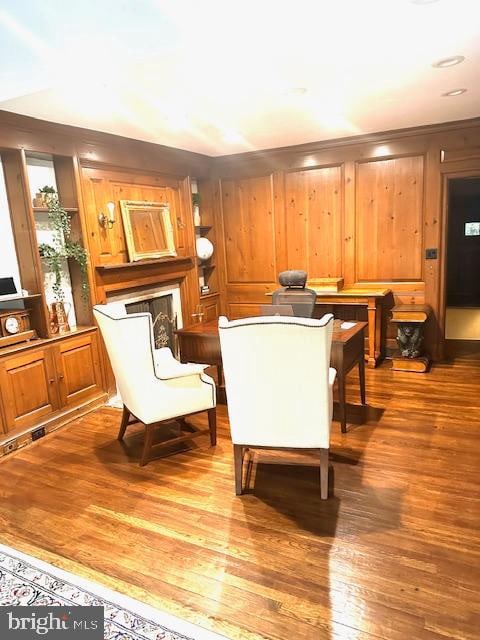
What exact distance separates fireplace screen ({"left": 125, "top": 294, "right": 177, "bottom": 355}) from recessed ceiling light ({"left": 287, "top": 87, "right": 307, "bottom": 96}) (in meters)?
2.55

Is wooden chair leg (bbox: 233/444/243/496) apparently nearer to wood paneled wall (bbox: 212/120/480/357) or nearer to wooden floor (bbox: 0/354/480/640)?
wooden floor (bbox: 0/354/480/640)

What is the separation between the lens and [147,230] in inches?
180

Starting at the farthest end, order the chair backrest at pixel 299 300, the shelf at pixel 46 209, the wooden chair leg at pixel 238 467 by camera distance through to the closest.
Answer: the chair backrest at pixel 299 300, the shelf at pixel 46 209, the wooden chair leg at pixel 238 467

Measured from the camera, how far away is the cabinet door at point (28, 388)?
3.25 m

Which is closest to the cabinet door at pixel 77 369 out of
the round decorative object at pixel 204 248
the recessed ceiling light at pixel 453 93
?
the round decorative object at pixel 204 248

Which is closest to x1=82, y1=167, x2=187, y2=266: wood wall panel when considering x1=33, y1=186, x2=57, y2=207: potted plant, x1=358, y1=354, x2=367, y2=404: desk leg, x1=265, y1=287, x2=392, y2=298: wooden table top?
x1=33, y1=186, x2=57, y2=207: potted plant

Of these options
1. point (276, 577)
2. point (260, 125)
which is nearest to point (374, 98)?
point (260, 125)

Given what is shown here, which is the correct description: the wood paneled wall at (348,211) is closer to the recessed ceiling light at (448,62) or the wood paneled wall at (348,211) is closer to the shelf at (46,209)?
the recessed ceiling light at (448,62)

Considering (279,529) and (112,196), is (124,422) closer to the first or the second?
(279,529)

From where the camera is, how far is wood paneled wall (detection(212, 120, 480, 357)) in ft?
15.1

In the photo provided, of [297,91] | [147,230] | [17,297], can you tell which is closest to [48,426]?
[17,297]

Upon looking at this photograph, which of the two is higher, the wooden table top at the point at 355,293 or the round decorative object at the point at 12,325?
A: the round decorative object at the point at 12,325

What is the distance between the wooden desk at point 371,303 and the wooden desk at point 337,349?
1006mm

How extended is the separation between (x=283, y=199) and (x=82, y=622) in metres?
4.68
